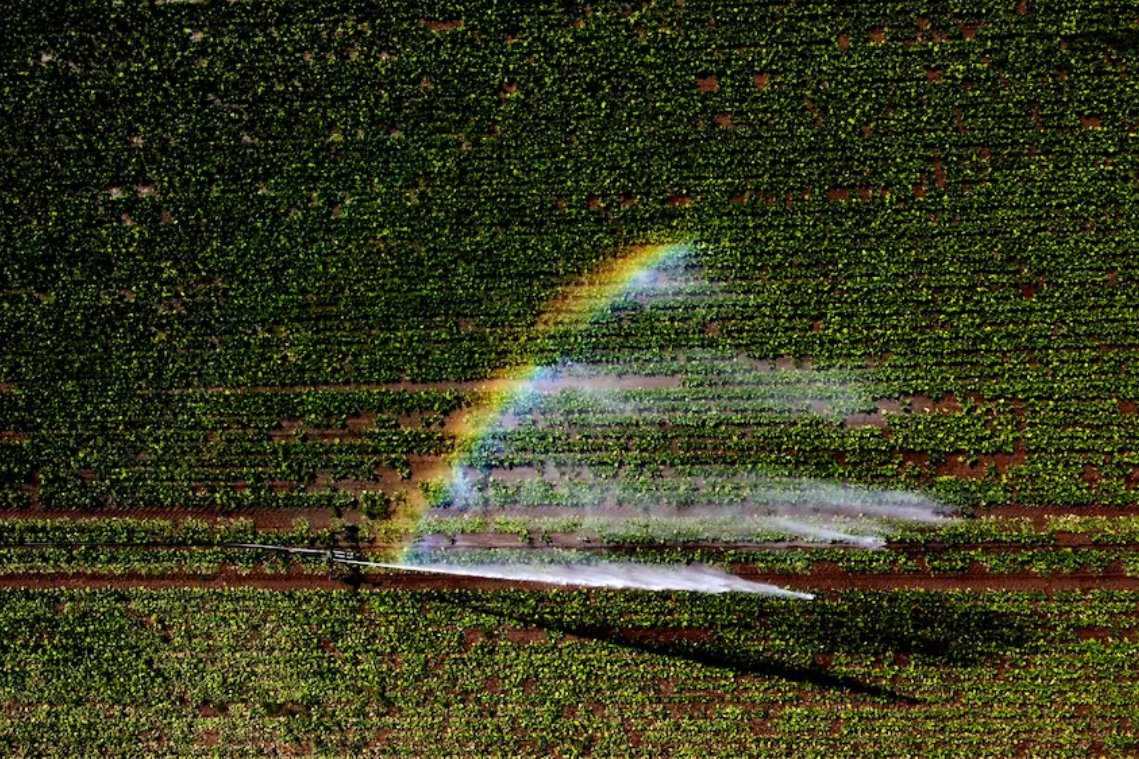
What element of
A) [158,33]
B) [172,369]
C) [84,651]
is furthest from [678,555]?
[158,33]

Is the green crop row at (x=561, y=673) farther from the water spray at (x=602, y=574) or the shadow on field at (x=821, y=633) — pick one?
the water spray at (x=602, y=574)

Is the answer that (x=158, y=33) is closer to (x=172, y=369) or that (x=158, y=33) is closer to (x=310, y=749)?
(x=172, y=369)

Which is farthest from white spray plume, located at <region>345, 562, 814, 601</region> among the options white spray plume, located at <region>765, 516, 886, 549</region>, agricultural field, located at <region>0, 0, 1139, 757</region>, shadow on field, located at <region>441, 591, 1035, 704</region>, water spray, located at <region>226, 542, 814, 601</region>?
white spray plume, located at <region>765, 516, 886, 549</region>

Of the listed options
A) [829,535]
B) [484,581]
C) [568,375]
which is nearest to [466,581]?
[484,581]

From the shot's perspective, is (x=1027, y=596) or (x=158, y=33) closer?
(x=1027, y=596)

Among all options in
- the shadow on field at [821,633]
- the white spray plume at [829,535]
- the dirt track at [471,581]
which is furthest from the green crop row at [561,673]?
the white spray plume at [829,535]

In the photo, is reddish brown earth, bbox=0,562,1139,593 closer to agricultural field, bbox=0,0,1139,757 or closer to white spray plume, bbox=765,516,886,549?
agricultural field, bbox=0,0,1139,757
